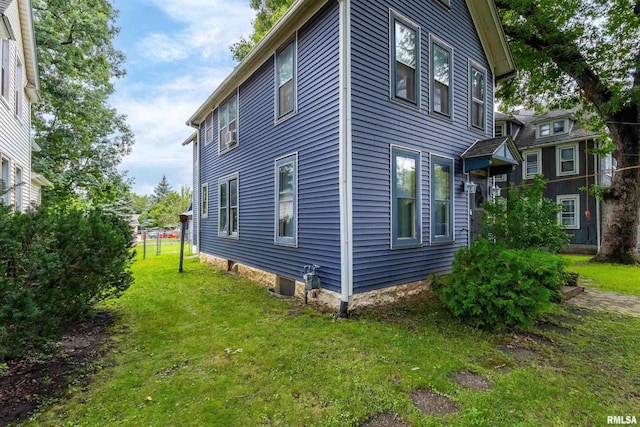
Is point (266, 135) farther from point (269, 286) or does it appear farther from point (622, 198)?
point (622, 198)

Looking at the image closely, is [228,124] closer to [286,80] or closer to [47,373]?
[286,80]

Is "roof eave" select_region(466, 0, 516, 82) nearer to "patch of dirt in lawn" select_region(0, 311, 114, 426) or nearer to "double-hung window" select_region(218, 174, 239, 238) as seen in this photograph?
"double-hung window" select_region(218, 174, 239, 238)

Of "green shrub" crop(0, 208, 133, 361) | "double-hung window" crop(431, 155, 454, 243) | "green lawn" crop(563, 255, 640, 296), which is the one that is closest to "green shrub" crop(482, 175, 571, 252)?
"double-hung window" crop(431, 155, 454, 243)

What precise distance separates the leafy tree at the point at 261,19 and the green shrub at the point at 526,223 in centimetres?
1215

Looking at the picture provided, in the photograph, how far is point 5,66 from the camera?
7.18 meters

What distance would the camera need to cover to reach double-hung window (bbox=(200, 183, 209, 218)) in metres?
10.9

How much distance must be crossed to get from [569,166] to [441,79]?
43.7 feet

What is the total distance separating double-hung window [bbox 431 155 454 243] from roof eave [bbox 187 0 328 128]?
3.70 metres

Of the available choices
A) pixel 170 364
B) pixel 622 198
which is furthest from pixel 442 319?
pixel 622 198

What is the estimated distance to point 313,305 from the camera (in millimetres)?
5477

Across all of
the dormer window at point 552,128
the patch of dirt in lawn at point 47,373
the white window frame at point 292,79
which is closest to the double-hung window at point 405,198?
the white window frame at point 292,79

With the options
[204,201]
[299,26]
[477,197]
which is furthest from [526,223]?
[204,201]

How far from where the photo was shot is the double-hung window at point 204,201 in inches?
428

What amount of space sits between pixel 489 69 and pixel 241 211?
763 cm
